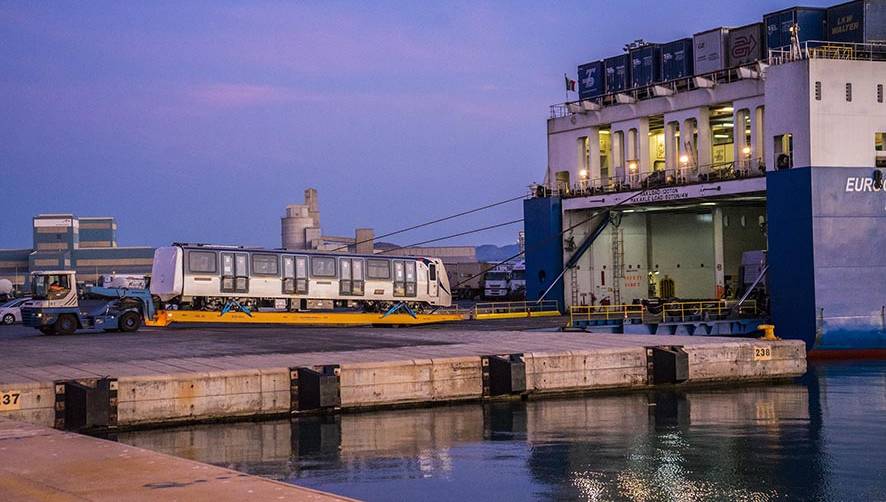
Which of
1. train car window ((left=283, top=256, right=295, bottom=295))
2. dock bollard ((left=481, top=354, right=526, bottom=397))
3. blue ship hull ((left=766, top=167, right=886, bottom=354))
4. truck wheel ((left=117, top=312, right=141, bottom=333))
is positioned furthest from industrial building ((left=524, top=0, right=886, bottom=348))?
truck wheel ((left=117, top=312, right=141, bottom=333))

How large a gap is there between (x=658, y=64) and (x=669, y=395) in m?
28.2

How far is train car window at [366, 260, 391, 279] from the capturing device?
49062mm

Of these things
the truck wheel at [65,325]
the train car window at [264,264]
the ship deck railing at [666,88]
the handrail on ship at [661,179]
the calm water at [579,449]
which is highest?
the ship deck railing at [666,88]

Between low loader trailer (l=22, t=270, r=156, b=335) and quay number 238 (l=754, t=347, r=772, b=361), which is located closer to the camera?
quay number 238 (l=754, t=347, r=772, b=361)

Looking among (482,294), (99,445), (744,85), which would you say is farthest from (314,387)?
(482,294)

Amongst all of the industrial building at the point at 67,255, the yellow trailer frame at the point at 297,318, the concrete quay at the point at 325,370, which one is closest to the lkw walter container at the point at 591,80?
the yellow trailer frame at the point at 297,318

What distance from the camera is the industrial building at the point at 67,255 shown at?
149m

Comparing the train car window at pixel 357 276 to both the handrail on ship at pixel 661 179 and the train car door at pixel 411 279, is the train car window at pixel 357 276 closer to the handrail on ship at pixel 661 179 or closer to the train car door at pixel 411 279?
the train car door at pixel 411 279

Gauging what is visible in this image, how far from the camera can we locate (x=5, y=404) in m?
22.2

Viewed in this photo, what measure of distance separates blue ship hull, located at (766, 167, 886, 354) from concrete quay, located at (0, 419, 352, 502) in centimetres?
3240

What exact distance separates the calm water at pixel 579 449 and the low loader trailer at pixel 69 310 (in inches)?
780

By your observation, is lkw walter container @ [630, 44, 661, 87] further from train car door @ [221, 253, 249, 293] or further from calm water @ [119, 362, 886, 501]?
calm water @ [119, 362, 886, 501]

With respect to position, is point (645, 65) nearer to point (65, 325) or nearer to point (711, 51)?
point (711, 51)

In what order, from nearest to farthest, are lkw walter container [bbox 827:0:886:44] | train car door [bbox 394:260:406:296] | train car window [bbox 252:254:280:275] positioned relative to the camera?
train car window [bbox 252:254:280:275]
lkw walter container [bbox 827:0:886:44]
train car door [bbox 394:260:406:296]
